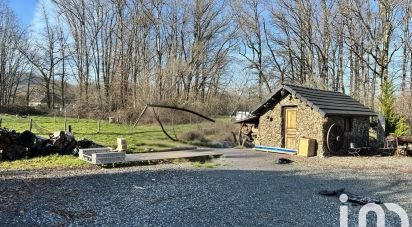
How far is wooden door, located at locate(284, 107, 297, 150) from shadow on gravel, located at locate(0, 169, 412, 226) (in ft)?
19.5

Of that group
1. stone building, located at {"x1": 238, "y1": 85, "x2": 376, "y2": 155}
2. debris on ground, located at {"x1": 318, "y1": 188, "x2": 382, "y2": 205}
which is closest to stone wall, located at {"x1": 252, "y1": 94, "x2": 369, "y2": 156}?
stone building, located at {"x1": 238, "y1": 85, "x2": 376, "y2": 155}

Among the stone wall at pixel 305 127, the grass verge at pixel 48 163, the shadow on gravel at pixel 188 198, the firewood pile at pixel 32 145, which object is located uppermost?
the stone wall at pixel 305 127

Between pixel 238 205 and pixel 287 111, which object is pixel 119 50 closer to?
pixel 287 111

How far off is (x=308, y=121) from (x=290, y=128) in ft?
3.92

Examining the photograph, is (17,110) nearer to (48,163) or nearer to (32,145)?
(32,145)

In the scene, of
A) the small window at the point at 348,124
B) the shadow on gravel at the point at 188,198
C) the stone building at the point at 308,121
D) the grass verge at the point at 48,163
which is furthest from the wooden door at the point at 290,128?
the grass verge at the point at 48,163

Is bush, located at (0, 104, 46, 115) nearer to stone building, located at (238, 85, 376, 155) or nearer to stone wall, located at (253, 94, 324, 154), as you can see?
stone building, located at (238, 85, 376, 155)

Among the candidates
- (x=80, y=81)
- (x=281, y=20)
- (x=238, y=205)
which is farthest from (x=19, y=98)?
(x=238, y=205)

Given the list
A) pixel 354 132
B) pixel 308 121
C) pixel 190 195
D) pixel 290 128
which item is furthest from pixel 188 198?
pixel 354 132

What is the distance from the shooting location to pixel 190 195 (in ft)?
29.0

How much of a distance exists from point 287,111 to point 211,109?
16.9 m

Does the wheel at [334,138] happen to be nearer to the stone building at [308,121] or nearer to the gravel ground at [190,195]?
the stone building at [308,121]

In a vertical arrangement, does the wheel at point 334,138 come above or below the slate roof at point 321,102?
below

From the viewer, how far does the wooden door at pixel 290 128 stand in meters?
18.2
